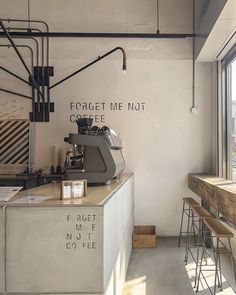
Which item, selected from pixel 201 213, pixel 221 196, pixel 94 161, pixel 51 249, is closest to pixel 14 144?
pixel 94 161

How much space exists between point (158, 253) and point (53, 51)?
319 cm

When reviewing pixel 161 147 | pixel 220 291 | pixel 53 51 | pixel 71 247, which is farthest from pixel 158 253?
pixel 53 51

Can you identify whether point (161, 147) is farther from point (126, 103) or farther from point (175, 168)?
point (126, 103)

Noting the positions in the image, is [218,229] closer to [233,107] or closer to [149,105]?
[233,107]

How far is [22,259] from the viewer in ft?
4.85

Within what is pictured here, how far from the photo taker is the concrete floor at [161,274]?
9.34ft

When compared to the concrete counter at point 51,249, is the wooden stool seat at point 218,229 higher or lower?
lower

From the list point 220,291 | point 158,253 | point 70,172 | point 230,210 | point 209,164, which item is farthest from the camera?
point 209,164

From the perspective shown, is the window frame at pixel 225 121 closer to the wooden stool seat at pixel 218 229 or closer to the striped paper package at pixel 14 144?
the wooden stool seat at pixel 218 229

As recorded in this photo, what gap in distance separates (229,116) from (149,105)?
113 cm

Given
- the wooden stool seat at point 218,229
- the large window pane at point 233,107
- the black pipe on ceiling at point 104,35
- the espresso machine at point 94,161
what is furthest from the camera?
the black pipe on ceiling at point 104,35

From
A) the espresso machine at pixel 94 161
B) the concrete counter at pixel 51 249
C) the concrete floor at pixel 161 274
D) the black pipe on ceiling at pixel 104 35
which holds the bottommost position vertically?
the concrete floor at pixel 161 274

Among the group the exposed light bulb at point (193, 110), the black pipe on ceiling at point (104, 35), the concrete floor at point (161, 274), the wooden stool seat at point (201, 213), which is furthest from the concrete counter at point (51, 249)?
the black pipe on ceiling at point (104, 35)

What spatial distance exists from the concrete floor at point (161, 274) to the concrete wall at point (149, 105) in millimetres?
800
